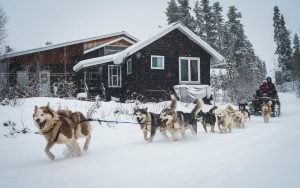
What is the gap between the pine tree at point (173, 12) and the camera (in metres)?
41.7

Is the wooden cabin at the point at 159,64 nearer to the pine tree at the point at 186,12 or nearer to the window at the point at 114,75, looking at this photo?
the window at the point at 114,75

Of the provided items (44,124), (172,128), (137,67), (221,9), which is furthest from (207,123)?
(221,9)

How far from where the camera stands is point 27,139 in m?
8.04

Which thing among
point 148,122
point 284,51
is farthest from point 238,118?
point 284,51

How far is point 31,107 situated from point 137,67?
35.5 feet

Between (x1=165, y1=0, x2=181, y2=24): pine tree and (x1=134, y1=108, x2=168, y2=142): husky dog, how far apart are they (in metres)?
35.5

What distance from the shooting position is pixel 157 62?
67.5 ft

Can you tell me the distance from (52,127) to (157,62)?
15514mm

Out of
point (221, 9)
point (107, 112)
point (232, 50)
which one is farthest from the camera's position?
point (221, 9)

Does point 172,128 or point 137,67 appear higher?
point 137,67

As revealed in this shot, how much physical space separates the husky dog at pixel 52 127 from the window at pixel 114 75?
1686cm

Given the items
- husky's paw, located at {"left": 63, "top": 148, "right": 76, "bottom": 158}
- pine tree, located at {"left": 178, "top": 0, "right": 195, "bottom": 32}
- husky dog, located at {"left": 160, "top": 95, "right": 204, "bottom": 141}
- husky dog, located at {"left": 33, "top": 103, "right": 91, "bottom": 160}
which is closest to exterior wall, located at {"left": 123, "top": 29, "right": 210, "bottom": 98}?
husky dog, located at {"left": 160, "top": 95, "right": 204, "bottom": 141}

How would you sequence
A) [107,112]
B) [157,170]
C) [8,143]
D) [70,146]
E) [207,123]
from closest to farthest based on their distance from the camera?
[157,170] < [70,146] < [8,143] < [207,123] < [107,112]

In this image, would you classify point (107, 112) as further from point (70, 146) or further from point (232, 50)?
point (232, 50)
